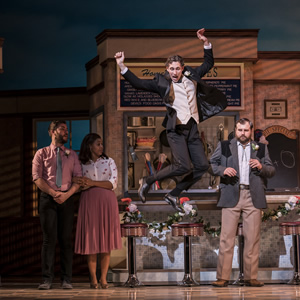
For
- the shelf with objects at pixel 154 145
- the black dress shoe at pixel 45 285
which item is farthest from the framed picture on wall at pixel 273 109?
the black dress shoe at pixel 45 285

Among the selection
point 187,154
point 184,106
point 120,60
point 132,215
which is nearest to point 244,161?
point 187,154

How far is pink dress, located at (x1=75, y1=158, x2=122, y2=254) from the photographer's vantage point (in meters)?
7.50

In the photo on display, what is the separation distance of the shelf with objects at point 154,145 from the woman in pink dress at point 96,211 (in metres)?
1.89

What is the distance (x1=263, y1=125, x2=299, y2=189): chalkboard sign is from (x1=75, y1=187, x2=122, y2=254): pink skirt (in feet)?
11.2

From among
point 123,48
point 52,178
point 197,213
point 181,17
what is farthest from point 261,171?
point 181,17

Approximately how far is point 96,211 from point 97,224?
0.44 ft

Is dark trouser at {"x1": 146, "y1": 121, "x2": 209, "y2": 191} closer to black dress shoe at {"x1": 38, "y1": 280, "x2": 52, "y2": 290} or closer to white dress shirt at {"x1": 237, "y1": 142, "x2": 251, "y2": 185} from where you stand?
white dress shirt at {"x1": 237, "y1": 142, "x2": 251, "y2": 185}

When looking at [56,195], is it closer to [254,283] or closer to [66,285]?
[66,285]

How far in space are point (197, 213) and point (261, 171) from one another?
105 centimetres

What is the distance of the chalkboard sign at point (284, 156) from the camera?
1024 centimetres

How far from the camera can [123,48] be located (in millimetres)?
9602

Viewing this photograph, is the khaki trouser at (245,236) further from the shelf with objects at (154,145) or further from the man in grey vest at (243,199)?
the shelf with objects at (154,145)

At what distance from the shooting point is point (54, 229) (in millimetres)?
7441

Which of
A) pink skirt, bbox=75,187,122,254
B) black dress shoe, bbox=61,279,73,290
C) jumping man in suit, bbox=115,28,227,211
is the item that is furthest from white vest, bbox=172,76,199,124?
black dress shoe, bbox=61,279,73,290
